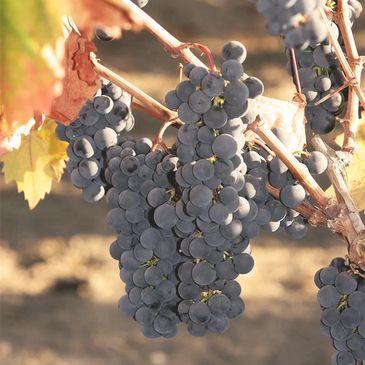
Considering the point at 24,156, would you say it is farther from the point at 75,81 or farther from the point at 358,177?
the point at 358,177

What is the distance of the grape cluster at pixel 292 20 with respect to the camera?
0.46 metres

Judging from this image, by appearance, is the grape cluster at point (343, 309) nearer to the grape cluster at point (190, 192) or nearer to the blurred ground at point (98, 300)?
the grape cluster at point (190, 192)

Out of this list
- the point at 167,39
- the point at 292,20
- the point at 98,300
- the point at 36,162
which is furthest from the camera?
the point at 98,300

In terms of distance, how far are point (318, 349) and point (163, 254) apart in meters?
1.69

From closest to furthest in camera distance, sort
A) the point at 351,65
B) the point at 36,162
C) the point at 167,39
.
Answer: the point at 167,39, the point at 351,65, the point at 36,162

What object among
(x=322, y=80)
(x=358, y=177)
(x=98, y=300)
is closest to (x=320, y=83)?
(x=322, y=80)

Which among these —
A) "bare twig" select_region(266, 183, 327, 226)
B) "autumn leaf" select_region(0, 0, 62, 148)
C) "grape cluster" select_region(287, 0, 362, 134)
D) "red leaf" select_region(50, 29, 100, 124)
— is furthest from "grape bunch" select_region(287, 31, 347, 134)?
"autumn leaf" select_region(0, 0, 62, 148)

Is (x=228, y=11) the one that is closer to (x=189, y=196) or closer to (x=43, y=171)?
(x=43, y=171)

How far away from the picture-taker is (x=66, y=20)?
59 cm

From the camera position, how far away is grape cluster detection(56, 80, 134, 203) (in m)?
0.71

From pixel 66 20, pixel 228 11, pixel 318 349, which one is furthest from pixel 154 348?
pixel 66 20

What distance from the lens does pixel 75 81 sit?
2.10ft

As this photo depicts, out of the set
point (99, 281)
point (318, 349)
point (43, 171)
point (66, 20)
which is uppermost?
point (66, 20)

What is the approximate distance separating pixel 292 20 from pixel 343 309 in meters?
0.32
